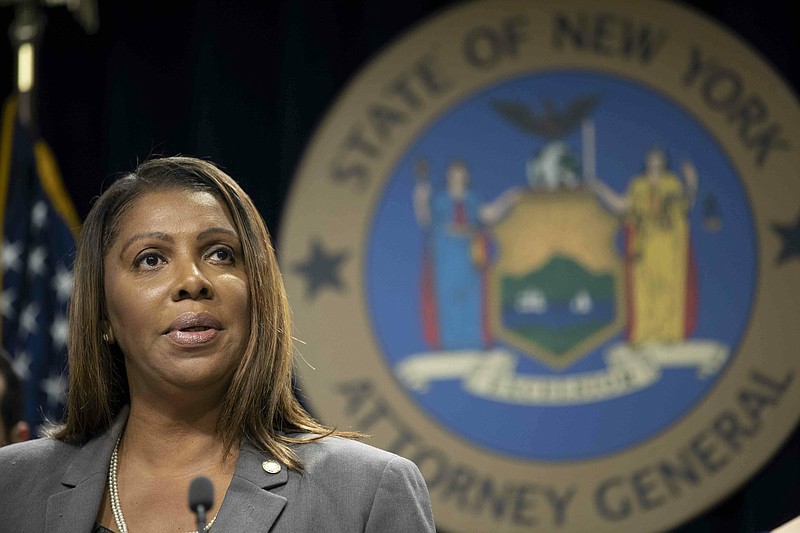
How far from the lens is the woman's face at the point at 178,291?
1.85 meters

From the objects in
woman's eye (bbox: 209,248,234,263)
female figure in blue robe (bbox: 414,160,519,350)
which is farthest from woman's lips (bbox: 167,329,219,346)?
female figure in blue robe (bbox: 414,160,519,350)

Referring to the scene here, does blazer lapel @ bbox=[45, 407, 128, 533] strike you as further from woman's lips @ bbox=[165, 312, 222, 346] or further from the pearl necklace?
woman's lips @ bbox=[165, 312, 222, 346]

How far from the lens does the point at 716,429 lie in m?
3.80

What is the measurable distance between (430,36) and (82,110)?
1.24 meters

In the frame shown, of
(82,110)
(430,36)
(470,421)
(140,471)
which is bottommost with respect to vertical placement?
(470,421)

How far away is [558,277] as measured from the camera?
3949 mm

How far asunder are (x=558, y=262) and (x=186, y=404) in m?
2.20

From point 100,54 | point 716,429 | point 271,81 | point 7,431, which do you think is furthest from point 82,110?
point 716,429

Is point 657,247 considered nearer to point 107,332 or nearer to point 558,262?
point 558,262

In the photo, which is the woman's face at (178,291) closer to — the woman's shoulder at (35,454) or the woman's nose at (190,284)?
the woman's nose at (190,284)

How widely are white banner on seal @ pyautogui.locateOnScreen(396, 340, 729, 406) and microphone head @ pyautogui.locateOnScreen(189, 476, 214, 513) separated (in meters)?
2.34

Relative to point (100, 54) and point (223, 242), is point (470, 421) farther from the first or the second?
point (223, 242)

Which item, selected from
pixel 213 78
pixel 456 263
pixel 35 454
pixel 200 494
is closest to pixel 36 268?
pixel 213 78

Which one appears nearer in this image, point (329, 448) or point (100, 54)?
point (329, 448)
